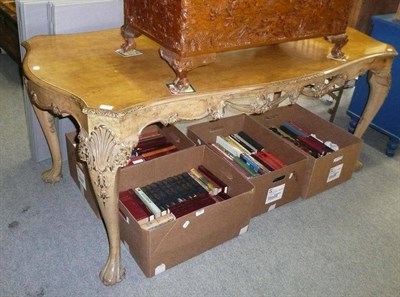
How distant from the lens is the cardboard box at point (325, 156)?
5.88ft

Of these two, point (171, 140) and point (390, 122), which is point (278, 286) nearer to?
point (171, 140)

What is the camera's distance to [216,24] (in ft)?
4.11

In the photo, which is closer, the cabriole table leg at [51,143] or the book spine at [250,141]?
the cabriole table leg at [51,143]

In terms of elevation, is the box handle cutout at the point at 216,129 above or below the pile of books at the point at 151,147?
above

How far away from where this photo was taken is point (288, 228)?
5.58 feet

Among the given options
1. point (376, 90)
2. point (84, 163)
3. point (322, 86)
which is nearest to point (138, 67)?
point (84, 163)

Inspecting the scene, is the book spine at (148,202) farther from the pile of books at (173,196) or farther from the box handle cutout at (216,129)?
the box handle cutout at (216,129)

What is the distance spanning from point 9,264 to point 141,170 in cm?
58

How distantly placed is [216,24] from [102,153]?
0.53 metres

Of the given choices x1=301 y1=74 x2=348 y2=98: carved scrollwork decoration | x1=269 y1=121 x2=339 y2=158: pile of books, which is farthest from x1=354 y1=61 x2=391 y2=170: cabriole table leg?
x1=301 y1=74 x2=348 y2=98: carved scrollwork decoration

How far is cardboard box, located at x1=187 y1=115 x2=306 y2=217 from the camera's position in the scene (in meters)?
1.65

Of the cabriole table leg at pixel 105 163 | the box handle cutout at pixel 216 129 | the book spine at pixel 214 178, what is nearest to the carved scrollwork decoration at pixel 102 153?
the cabriole table leg at pixel 105 163

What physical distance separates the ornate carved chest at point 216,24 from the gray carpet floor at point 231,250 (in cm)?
71

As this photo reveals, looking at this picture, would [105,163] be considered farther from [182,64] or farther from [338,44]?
[338,44]
